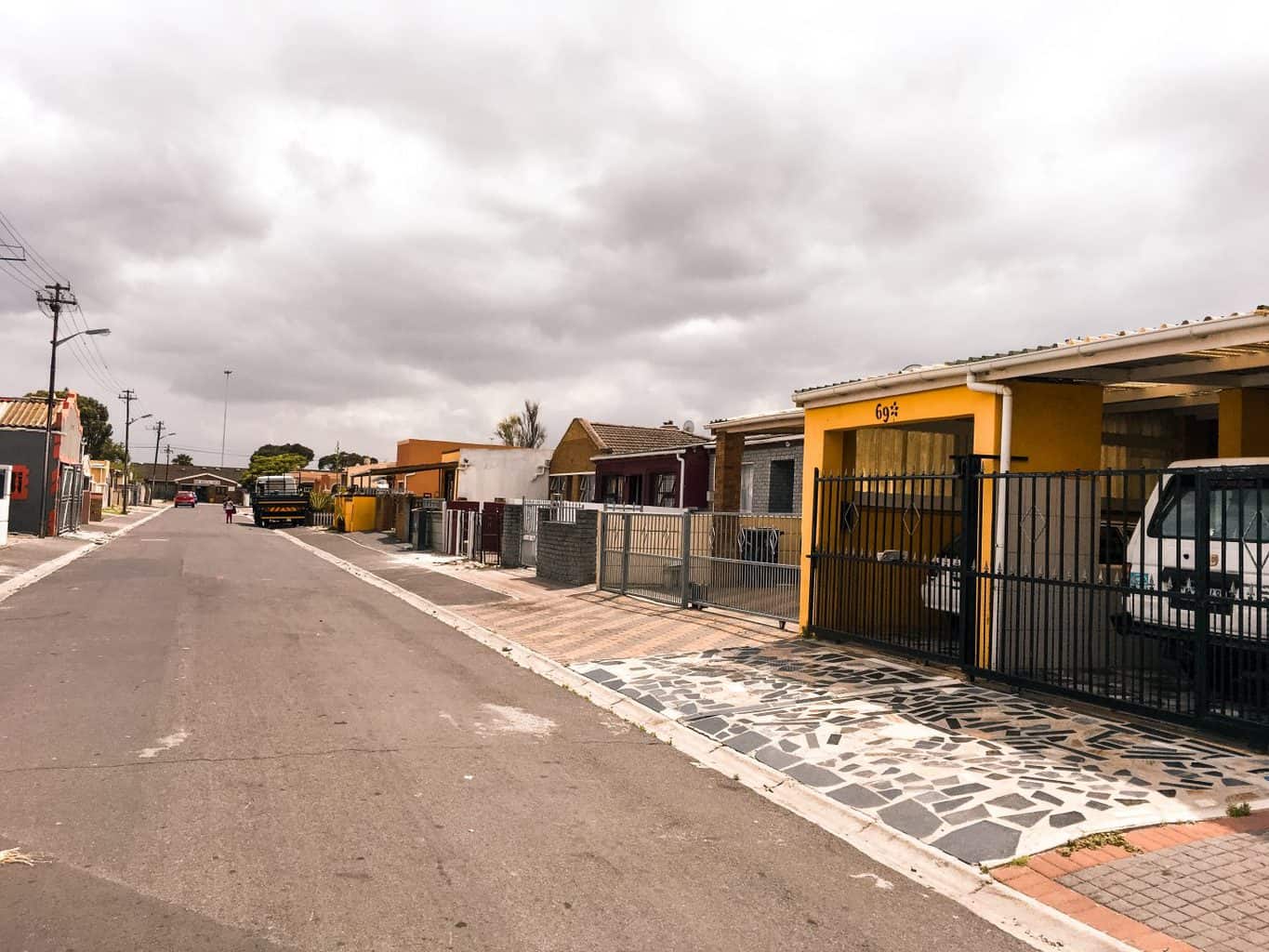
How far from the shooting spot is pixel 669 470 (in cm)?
2717

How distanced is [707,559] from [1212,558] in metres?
8.10

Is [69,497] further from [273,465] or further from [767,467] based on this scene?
[273,465]

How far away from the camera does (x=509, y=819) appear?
531 cm

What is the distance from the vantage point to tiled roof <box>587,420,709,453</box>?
32094 millimetres

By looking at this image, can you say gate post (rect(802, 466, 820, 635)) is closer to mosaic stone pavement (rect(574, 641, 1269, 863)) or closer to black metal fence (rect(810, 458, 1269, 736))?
black metal fence (rect(810, 458, 1269, 736))

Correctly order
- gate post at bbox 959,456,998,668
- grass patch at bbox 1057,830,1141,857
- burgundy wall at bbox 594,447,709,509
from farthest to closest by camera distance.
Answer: burgundy wall at bbox 594,447,709,509
gate post at bbox 959,456,998,668
grass patch at bbox 1057,830,1141,857

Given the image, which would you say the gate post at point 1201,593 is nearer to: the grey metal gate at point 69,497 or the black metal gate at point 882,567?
the black metal gate at point 882,567

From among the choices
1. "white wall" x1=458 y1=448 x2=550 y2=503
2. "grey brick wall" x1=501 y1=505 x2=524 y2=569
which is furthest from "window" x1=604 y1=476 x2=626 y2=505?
"white wall" x1=458 y1=448 x2=550 y2=503

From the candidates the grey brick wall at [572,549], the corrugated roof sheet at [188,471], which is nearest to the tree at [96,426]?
the corrugated roof sheet at [188,471]

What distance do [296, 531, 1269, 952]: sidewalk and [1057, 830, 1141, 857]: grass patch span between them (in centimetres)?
1

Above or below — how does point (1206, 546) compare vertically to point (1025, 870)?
above

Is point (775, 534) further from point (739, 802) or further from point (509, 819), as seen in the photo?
point (509, 819)

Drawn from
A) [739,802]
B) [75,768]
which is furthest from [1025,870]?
[75,768]

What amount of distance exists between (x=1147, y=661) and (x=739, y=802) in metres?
6.10
